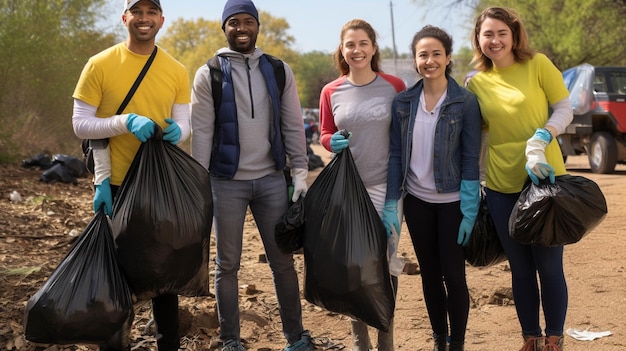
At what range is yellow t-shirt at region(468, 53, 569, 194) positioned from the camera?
11.4ft

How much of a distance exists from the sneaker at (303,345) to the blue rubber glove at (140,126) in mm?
1366

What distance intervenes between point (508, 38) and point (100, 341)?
2219 millimetres

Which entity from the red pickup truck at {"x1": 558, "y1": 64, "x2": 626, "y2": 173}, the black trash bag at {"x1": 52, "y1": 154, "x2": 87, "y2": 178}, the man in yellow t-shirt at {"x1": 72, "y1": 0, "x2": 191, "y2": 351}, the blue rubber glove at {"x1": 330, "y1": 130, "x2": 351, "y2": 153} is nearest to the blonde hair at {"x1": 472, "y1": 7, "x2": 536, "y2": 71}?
the blue rubber glove at {"x1": 330, "y1": 130, "x2": 351, "y2": 153}

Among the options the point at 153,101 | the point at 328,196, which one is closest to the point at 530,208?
the point at 328,196

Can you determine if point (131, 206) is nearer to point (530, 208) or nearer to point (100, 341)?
point (100, 341)

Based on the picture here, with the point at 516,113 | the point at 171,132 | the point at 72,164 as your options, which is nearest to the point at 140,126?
the point at 171,132

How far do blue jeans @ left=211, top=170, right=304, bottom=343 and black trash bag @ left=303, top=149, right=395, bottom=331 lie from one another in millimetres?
261

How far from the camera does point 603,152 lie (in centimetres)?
1264

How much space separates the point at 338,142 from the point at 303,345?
1.09 m

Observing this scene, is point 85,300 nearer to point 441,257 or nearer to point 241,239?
point 241,239

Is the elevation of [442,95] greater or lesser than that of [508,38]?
lesser

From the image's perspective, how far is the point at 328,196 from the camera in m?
3.61

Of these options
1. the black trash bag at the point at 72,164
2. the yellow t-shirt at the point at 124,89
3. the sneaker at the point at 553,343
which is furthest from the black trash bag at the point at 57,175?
the sneaker at the point at 553,343

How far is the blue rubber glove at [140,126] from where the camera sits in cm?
321
